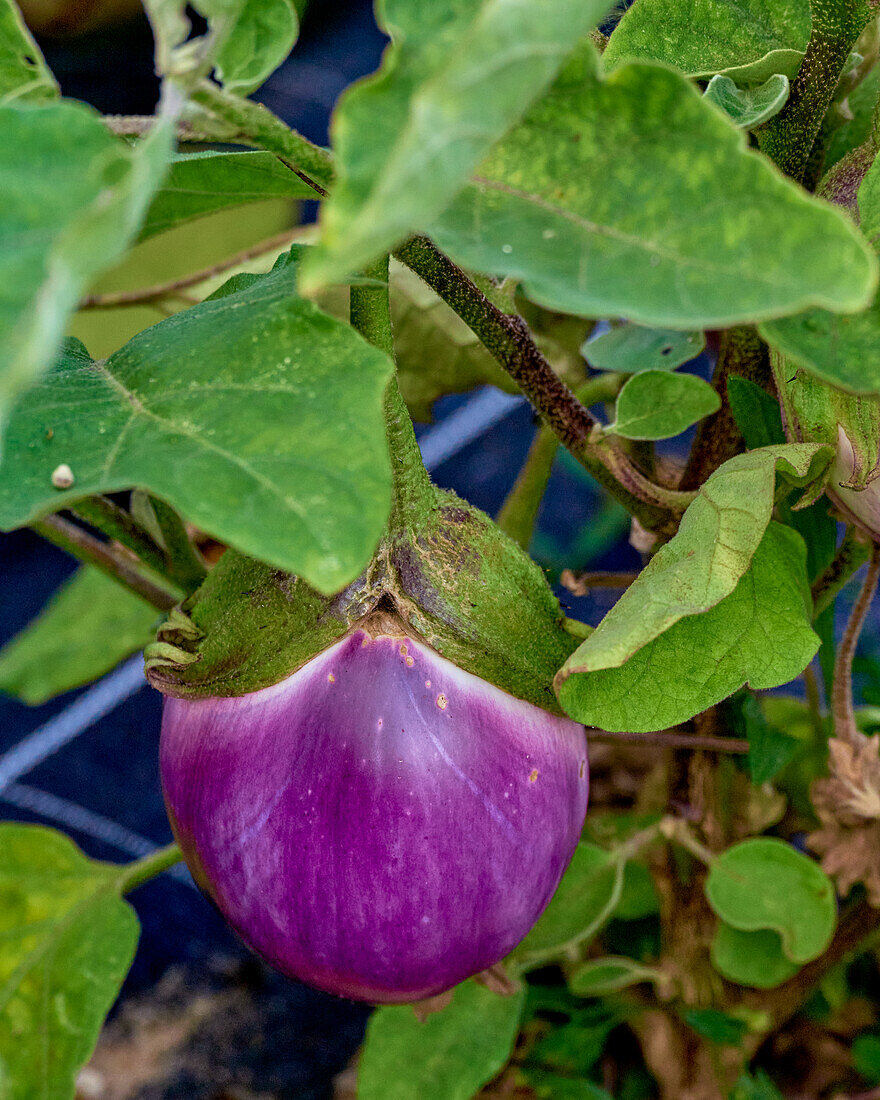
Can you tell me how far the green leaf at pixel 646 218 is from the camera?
17 cm

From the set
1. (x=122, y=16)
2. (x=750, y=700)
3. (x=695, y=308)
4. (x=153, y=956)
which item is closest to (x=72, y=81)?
(x=122, y=16)

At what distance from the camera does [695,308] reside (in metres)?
0.17

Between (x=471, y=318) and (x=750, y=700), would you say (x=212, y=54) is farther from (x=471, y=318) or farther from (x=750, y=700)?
(x=750, y=700)

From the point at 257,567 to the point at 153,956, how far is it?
66cm

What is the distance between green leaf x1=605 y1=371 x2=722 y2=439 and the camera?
0.92 feet

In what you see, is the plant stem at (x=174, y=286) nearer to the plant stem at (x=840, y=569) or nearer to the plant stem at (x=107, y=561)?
the plant stem at (x=107, y=561)

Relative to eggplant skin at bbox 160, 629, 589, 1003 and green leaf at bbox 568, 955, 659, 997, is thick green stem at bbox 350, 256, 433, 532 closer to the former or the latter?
eggplant skin at bbox 160, 629, 589, 1003

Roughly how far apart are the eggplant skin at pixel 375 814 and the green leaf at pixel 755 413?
0.35ft

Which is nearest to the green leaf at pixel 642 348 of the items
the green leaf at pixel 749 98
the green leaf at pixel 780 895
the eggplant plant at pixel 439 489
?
the eggplant plant at pixel 439 489

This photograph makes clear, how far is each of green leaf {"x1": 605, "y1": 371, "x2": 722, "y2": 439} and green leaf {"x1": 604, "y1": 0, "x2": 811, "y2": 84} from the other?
0.08 meters

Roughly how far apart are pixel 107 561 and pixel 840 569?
0.30 m

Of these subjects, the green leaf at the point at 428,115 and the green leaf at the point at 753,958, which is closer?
the green leaf at the point at 428,115

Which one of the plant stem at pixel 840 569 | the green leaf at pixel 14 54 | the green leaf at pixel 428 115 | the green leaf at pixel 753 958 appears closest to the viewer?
the green leaf at pixel 428 115

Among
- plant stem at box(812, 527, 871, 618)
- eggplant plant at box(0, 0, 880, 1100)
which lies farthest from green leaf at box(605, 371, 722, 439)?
plant stem at box(812, 527, 871, 618)
